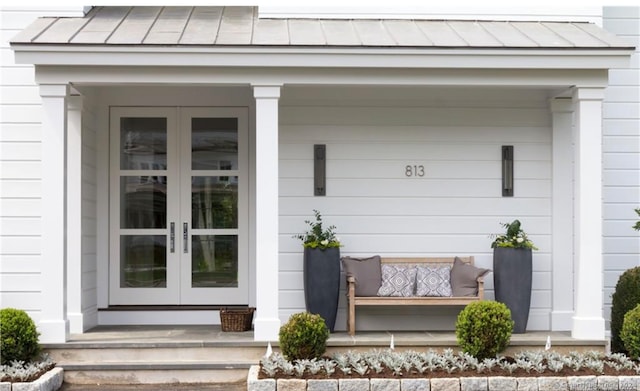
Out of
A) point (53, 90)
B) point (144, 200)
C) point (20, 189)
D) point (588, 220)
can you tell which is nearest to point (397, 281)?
point (588, 220)

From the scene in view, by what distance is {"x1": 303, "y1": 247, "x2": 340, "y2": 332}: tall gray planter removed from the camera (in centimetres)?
775

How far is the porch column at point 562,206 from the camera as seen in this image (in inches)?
328

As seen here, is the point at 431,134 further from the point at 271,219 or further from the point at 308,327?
the point at 308,327

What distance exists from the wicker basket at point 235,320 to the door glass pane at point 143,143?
1.87 m

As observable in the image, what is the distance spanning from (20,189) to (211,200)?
6.43 ft

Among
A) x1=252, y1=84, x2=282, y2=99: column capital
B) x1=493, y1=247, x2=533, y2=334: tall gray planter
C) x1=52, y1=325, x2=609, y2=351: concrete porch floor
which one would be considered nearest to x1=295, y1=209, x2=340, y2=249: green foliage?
x1=52, y1=325, x2=609, y2=351: concrete porch floor

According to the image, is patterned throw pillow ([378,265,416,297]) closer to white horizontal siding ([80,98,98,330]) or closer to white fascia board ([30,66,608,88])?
white fascia board ([30,66,608,88])

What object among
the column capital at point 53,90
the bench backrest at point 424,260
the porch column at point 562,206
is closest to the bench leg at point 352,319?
the bench backrest at point 424,260

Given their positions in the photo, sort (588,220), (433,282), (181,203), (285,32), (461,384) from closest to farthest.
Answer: (461,384)
(588,220)
(285,32)
(433,282)
(181,203)

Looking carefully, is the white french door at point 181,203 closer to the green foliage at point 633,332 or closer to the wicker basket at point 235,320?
the wicker basket at point 235,320

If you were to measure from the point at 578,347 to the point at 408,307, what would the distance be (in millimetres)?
1736

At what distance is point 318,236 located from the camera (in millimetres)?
7875

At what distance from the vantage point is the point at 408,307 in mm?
8289

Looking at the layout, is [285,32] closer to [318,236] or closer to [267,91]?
[267,91]
